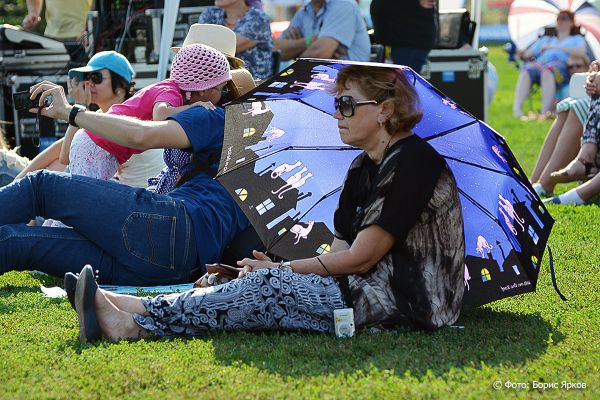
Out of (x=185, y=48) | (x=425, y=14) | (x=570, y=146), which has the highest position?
(x=185, y=48)

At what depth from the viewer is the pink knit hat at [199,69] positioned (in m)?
5.09

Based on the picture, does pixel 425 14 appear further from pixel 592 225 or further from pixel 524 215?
pixel 524 215

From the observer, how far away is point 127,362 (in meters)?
3.66

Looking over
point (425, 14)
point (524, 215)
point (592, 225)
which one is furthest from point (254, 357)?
point (425, 14)

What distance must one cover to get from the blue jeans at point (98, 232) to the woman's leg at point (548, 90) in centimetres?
1268

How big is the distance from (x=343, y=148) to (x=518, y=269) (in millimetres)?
897

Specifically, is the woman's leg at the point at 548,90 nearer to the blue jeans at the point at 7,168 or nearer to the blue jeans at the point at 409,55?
the blue jeans at the point at 409,55

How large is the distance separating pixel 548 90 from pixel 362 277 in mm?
13600

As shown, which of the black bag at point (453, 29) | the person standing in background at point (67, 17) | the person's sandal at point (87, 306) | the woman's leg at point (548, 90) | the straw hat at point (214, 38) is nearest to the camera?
the person's sandal at point (87, 306)

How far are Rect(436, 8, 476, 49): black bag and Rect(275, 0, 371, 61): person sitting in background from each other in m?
2.06

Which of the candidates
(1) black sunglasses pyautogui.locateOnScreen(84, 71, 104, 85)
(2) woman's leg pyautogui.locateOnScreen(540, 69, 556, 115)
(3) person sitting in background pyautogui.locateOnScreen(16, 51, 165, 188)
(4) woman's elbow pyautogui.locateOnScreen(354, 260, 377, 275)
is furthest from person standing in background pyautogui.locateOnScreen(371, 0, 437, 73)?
(2) woman's leg pyautogui.locateOnScreen(540, 69, 556, 115)

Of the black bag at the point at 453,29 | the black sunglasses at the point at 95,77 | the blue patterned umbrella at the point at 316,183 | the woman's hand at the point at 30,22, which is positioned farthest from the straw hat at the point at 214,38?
the black bag at the point at 453,29

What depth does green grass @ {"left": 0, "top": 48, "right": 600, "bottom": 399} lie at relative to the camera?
3352 millimetres

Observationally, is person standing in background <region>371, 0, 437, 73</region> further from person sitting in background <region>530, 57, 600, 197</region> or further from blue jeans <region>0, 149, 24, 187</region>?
blue jeans <region>0, 149, 24, 187</region>
